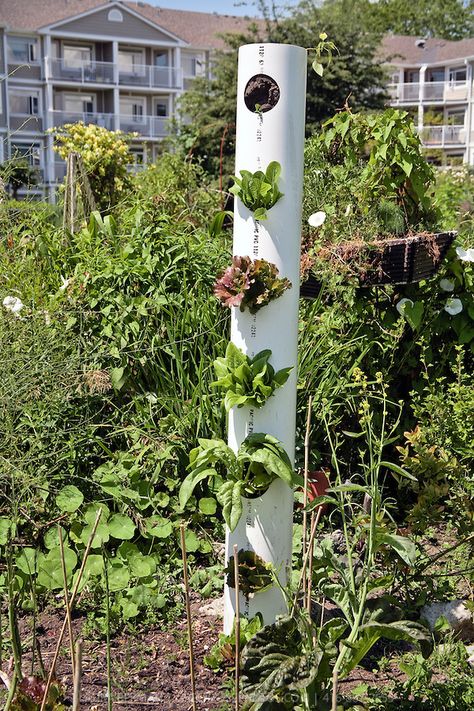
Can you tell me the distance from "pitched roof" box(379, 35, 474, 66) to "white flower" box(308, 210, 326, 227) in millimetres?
45760

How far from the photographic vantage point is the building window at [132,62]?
41.9 m

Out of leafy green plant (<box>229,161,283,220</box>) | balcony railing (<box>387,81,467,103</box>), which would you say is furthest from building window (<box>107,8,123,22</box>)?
leafy green plant (<box>229,161,283,220</box>)

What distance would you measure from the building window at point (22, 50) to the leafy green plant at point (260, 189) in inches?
1575

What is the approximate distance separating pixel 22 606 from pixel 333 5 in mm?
38297

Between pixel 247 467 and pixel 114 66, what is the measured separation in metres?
40.6

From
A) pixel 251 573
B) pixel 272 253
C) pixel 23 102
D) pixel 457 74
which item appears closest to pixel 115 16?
pixel 23 102

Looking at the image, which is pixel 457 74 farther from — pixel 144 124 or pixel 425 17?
pixel 144 124

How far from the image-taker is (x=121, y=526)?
11.2ft

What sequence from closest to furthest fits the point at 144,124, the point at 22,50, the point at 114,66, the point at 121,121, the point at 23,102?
1. the point at 23,102
2. the point at 22,50
3. the point at 114,66
4. the point at 121,121
5. the point at 144,124

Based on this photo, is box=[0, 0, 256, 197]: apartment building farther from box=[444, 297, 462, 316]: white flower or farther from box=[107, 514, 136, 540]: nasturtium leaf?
box=[107, 514, 136, 540]: nasturtium leaf

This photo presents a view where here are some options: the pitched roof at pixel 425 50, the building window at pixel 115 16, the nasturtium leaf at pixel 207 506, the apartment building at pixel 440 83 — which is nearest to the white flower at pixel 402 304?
the nasturtium leaf at pixel 207 506

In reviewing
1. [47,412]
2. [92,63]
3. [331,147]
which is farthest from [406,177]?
[92,63]

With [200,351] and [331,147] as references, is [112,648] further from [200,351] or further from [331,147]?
[331,147]

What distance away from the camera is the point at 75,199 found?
579 centimetres
